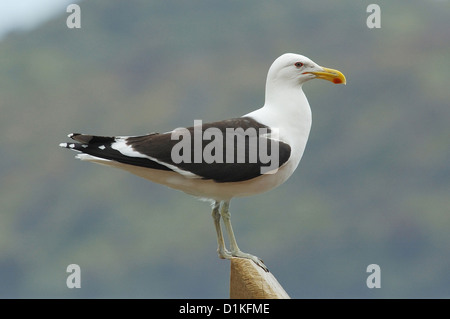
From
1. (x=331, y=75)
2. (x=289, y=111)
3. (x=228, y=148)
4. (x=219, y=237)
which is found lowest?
(x=219, y=237)

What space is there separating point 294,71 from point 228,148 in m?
0.89

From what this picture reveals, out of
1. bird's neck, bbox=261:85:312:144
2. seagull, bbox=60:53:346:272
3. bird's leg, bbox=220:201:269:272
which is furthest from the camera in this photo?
bird's leg, bbox=220:201:269:272

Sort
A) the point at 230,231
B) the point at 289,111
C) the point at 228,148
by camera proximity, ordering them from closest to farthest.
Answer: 1. the point at 228,148
2. the point at 289,111
3. the point at 230,231

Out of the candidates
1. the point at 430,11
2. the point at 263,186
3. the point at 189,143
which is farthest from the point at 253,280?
the point at 430,11

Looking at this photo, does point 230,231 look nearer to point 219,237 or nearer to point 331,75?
point 219,237

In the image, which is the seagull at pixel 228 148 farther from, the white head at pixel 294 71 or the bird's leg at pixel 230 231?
the bird's leg at pixel 230 231

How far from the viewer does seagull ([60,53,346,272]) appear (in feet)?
19.1

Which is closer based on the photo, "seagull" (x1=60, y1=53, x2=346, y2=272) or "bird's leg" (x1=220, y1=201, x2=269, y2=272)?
"seagull" (x1=60, y1=53, x2=346, y2=272)

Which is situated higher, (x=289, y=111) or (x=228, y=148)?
(x=289, y=111)

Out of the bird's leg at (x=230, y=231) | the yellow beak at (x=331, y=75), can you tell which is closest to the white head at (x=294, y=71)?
the yellow beak at (x=331, y=75)

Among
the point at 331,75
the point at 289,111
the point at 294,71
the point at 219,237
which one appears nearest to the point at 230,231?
the point at 219,237

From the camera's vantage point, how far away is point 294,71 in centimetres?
627

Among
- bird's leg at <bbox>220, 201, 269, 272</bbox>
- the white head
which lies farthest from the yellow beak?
bird's leg at <bbox>220, 201, 269, 272</bbox>

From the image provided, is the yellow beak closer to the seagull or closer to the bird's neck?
the seagull
